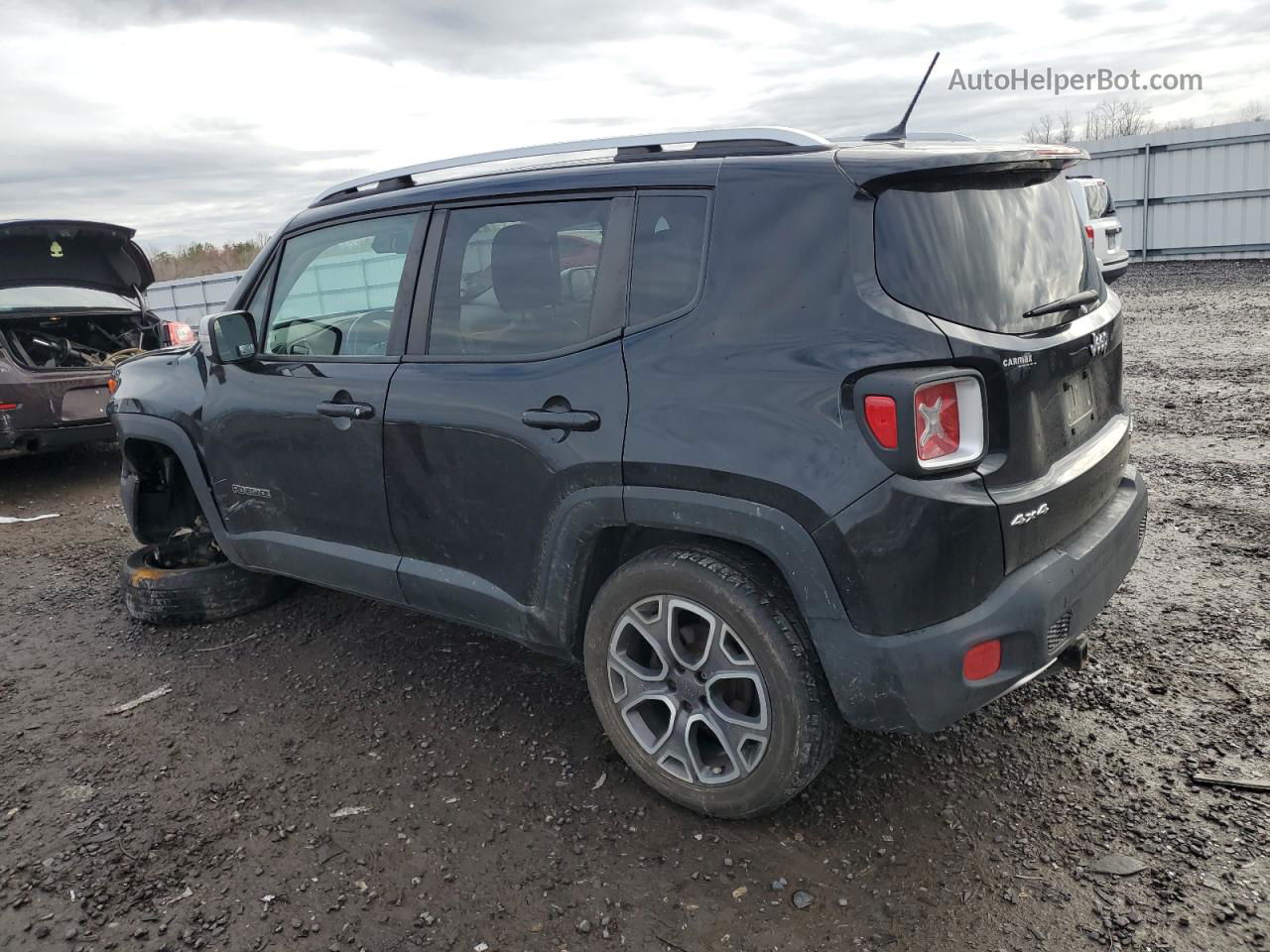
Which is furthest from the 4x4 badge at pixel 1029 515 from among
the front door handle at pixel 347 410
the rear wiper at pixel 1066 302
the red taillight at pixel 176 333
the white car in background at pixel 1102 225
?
the white car in background at pixel 1102 225

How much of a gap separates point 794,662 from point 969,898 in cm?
74

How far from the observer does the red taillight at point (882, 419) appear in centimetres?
232

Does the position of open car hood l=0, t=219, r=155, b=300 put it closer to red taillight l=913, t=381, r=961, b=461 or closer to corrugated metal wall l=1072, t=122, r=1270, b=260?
red taillight l=913, t=381, r=961, b=461

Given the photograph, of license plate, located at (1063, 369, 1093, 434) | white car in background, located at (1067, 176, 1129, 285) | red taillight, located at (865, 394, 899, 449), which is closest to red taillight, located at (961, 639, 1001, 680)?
red taillight, located at (865, 394, 899, 449)

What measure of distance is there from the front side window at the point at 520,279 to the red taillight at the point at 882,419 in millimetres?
864

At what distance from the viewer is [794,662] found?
2.55 meters

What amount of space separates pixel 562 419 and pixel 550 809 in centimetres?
120

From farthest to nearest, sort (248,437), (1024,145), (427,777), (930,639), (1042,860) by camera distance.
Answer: (248,437)
(427,777)
(1024,145)
(1042,860)
(930,639)

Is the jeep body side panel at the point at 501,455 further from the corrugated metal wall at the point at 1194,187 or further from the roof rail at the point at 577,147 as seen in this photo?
the corrugated metal wall at the point at 1194,187

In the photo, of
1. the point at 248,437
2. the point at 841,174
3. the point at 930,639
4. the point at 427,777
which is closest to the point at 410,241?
the point at 248,437

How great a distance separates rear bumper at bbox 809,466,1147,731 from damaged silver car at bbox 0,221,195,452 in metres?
6.53

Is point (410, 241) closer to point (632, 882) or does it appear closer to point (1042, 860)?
point (632, 882)

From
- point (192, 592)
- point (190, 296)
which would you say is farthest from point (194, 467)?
point (190, 296)

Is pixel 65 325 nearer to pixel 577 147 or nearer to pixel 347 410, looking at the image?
pixel 347 410
